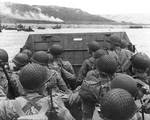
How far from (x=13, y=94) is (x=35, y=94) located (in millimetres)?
1601

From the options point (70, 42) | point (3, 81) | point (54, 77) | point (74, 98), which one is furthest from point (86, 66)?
point (74, 98)

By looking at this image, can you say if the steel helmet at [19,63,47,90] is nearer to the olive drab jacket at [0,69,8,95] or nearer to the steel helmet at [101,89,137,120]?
the steel helmet at [101,89,137,120]

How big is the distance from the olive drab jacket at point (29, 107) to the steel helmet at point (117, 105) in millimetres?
681

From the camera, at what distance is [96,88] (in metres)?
4.02

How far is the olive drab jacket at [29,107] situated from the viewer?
356cm

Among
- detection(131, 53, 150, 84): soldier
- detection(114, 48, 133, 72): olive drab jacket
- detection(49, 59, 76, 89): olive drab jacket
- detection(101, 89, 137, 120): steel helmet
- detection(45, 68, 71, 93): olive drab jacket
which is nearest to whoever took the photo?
detection(101, 89, 137, 120): steel helmet

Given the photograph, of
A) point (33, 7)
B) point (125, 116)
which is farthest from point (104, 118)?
point (33, 7)

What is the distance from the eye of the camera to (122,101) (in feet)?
10.0

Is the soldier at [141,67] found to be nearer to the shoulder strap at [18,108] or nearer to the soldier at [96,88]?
the soldier at [96,88]

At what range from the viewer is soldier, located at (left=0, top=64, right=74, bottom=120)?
361 centimetres

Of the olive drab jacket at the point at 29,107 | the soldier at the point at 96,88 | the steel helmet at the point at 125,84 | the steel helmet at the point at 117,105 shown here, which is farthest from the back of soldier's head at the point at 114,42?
the steel helmet at the point at 117,105

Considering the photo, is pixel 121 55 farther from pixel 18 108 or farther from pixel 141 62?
pixel 18 108

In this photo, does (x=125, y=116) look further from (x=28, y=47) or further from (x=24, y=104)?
(x=28, y=47)

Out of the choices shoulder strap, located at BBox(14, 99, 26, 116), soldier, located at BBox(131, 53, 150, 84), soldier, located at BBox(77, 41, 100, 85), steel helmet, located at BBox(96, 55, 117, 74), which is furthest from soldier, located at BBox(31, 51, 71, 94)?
soldier, located at BBox(77, 41, 100, 85)
